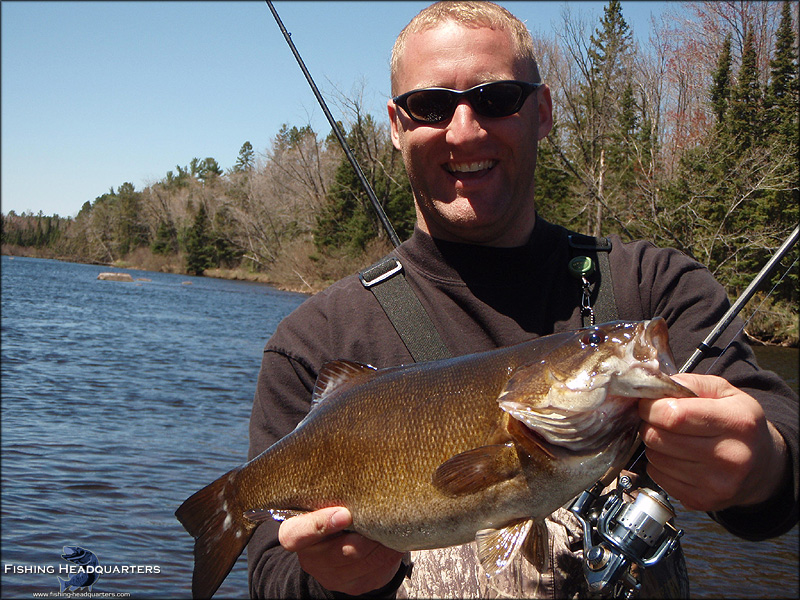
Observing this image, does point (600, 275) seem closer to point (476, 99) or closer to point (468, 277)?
point (468, 277)

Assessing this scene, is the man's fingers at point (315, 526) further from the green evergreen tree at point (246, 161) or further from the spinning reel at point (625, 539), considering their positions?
the green evergreen tree at point (246, 161)

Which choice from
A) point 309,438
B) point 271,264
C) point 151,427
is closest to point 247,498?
point 309,438

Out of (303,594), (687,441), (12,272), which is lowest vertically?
(12,272)

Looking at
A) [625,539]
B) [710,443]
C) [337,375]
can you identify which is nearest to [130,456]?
[337,375]

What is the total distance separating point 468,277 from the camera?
8.46 ft

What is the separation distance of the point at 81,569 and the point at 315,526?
630cm

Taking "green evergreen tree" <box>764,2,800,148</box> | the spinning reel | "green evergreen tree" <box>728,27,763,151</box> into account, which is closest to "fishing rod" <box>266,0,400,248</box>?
the spinning reel

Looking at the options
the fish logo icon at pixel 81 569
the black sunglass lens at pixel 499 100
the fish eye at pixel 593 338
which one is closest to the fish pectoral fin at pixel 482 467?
the fish eye at pixel 593 338

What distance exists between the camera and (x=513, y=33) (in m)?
2.66

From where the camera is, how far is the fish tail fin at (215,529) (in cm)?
209

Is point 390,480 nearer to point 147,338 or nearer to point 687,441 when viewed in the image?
point 687,441

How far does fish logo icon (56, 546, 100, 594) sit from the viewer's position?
21.9ft

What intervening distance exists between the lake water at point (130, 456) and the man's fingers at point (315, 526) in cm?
531

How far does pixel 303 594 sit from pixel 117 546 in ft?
19.4
